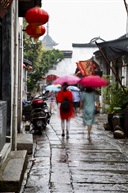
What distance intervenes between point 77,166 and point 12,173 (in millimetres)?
2128

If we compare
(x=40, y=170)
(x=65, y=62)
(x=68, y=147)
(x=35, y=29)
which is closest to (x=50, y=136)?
(x=68, y=147)

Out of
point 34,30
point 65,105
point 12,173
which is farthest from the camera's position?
point 65,105

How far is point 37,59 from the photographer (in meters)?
40.5

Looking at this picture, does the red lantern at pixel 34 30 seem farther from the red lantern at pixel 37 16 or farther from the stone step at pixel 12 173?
the stone step at pixel 12 173

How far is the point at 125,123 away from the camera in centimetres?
1273

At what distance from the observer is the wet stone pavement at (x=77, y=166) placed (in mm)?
6348

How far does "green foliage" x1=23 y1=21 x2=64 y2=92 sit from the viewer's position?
2447 cm

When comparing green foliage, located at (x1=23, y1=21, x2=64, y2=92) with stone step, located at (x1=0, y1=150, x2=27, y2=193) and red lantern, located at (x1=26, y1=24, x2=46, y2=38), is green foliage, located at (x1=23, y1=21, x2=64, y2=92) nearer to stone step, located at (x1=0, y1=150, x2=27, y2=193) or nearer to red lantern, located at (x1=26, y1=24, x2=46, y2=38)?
red lantern, located at (x1=26, y1=24, x2=46, y2=38)

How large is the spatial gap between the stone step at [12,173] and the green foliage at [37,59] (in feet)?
56.4

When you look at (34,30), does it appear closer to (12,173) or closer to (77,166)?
(77,166)

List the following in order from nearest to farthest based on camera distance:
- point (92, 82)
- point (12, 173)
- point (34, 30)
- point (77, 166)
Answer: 1. point (12, 173)
2. point (77, 166)
3. point (34, 30)
4. point (92, 82)

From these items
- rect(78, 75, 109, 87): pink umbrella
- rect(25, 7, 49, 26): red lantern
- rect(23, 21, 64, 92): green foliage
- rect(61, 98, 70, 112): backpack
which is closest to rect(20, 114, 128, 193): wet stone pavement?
rect(61, 98, 70, 112): backpack

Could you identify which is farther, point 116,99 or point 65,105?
point 116,99

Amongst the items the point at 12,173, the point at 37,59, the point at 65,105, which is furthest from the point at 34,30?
the point at 37,59
